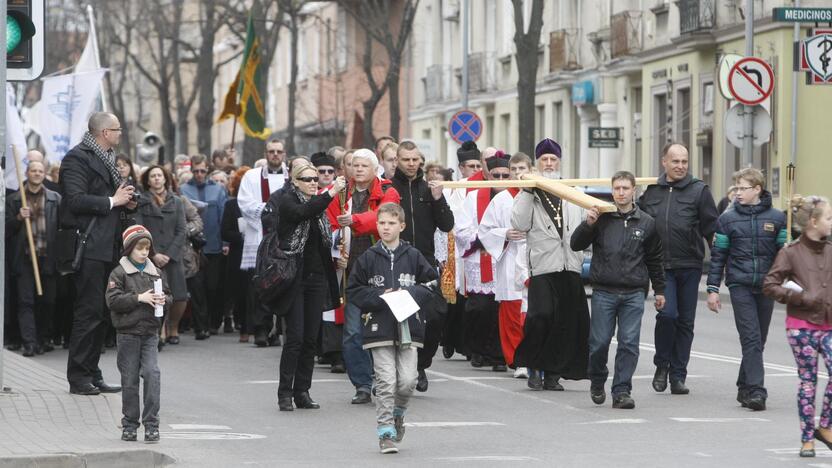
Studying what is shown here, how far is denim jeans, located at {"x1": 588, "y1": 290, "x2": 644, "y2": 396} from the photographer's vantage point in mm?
13070

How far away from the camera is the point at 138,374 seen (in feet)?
36.0

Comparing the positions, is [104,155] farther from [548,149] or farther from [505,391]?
[505,391]

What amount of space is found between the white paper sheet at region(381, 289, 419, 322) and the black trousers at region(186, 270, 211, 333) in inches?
347

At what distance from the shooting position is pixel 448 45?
5662 cm

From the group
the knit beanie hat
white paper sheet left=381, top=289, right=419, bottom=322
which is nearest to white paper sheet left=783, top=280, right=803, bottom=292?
white paper sheet left=381, top=289, right=419, bottom=322

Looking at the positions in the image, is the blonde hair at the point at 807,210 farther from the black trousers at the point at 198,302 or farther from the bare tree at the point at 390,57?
the bare tree at the point at 390,57

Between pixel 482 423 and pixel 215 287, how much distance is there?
8.57 metres

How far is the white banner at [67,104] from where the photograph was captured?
2516cm

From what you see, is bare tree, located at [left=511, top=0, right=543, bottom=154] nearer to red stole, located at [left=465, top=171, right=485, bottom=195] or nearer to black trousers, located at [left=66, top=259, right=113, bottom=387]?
red stole, located at [left=465, top=171, right=485, bottom=195]

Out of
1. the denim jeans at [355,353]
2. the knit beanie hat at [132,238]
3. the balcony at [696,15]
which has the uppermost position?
the balcony at [696,15]

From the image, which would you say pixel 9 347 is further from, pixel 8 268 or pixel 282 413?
pixel 282 413

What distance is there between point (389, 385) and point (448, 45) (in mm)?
46284

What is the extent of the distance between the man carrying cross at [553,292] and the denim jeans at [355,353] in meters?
1.45

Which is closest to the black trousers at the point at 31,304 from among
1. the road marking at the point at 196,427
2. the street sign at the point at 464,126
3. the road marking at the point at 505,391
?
the road marking at the point at 505,391
